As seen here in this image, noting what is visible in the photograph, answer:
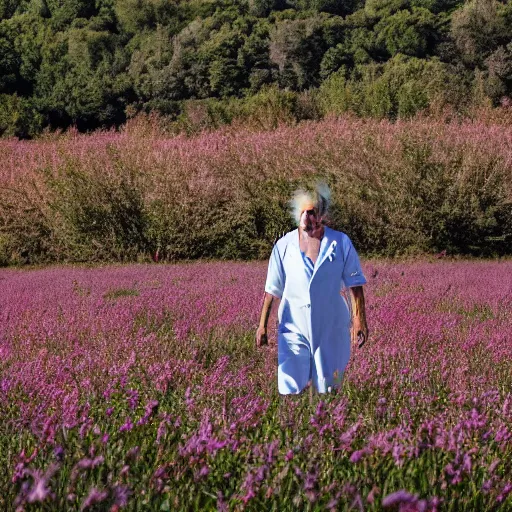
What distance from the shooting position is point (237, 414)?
3.37 m

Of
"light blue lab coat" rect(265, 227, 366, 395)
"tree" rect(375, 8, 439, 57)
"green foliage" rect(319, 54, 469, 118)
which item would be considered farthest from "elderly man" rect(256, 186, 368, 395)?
"tree" rect(375, 8, 439, 57)

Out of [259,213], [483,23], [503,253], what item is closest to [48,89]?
[483,23]

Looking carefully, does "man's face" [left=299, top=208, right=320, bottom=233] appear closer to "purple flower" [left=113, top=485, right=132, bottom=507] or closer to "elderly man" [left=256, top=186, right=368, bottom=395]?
"elderly man" [left=256, top=186, right=368, bottom=395]

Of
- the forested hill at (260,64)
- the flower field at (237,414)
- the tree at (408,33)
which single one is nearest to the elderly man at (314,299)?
the flower field at (237,414)

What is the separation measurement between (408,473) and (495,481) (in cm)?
29

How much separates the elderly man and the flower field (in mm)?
161

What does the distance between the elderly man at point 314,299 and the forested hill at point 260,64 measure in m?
34.3

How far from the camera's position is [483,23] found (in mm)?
48281

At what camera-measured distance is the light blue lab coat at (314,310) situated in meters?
3.90

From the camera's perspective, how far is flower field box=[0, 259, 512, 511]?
2.34 metres

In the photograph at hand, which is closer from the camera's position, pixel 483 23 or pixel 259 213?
pixel 259 213

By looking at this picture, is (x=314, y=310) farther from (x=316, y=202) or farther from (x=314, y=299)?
(x=316, y=202)

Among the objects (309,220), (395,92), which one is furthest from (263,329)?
(395,92)

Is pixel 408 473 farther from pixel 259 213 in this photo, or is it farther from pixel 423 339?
pixel 259 213
